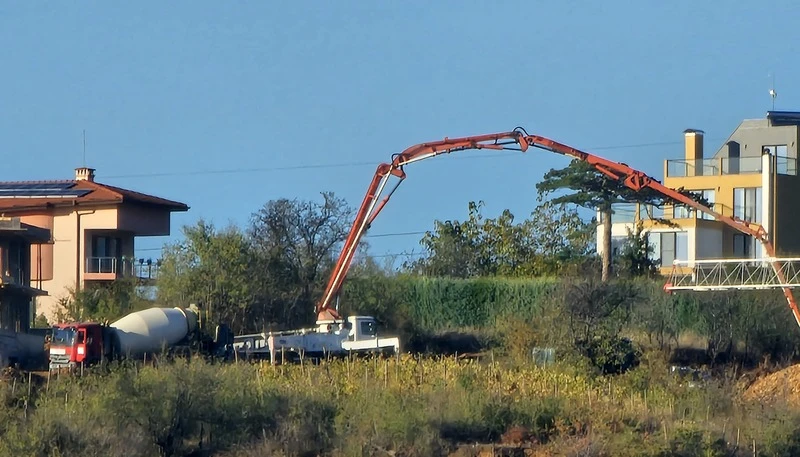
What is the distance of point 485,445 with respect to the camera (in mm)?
29219

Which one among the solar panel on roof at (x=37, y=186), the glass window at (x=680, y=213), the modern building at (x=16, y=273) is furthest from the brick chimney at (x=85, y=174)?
the glass window at (x=680, y=213)

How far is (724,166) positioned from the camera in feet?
243

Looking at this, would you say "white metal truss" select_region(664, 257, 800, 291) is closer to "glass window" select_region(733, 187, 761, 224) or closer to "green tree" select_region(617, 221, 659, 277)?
"green tree" select_region(617, 221, 659, 277)

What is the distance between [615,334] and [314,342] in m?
10.3

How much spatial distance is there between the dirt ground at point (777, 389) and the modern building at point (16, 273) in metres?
25.6

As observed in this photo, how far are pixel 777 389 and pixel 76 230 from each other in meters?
34.3

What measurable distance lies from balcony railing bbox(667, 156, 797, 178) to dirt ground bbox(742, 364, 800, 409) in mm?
29394

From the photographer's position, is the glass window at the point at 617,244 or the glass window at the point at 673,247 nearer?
the glass window at the point at 617,244

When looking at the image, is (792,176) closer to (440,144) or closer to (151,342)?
(440,144)

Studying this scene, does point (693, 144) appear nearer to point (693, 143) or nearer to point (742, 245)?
point (693, 143)

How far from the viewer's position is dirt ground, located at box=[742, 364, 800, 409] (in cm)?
3650

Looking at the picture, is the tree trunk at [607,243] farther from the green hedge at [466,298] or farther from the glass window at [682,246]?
the glass window at [682,246]

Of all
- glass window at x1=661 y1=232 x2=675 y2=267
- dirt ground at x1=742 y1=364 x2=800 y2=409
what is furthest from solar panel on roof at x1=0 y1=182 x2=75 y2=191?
dirt ground at x1=742 y1=364 x2=800 y2=409

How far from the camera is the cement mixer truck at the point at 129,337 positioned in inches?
1585
